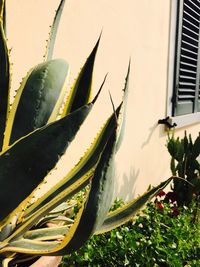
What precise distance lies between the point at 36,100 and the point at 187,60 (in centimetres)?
240

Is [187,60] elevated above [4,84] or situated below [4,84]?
above

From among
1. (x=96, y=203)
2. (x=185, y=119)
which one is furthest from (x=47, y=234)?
(x=185, y=119)

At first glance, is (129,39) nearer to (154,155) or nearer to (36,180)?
(154,155)

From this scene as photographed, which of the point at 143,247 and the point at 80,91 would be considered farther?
the point at 143,247

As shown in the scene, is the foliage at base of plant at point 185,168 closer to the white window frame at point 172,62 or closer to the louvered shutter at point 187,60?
the white window frame at point 172,62

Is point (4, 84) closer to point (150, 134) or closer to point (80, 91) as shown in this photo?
point (80, 91)

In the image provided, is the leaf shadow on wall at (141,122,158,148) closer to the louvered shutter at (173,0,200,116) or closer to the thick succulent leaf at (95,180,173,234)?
the louvered shutter at (173,0,200,116)

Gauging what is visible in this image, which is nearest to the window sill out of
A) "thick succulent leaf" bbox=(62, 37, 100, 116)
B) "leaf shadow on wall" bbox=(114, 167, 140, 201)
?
"leaf shadow on wall" bbox=(114, 167, 140, 201)

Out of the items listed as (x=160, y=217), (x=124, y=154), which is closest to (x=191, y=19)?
(x=124, y=154)

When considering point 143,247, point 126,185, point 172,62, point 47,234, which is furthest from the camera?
point 172,62

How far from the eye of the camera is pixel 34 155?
1.68 ft

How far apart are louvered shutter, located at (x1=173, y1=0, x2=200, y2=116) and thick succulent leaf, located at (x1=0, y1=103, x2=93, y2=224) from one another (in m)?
2.25

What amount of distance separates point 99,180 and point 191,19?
2.66 meters

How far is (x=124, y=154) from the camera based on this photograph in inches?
82.1
